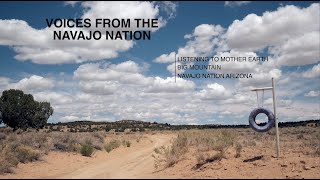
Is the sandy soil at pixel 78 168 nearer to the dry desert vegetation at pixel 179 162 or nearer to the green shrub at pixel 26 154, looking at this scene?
the dry desert vegetation at pixel 179 162

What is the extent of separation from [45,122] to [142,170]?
42.8 meters

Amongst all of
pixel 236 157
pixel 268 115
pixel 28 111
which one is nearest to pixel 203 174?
pixel 236 157

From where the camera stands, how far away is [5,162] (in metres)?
17.9

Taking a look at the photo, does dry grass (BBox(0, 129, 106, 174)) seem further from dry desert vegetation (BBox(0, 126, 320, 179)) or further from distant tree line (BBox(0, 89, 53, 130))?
distant tree line (BBox(0, 89, 53, 130))

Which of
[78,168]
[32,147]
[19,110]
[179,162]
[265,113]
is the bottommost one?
[78,168]

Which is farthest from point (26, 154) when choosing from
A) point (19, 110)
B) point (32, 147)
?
point (19, 110)

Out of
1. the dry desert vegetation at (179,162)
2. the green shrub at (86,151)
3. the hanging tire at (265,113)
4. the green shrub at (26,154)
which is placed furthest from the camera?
the green shrub at (86,151)

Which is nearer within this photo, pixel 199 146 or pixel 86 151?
pixel 199 146

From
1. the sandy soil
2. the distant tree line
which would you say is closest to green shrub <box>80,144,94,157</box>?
the sandy soil

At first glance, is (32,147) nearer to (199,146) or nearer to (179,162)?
(199,146)

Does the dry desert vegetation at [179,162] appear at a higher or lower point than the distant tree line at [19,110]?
lower

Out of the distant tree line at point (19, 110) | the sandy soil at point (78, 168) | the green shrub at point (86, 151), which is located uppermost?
the distant tree line at point (19, 110)

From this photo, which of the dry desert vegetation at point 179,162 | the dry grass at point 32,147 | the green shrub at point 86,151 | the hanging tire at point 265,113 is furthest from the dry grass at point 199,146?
the dry grass at point 32,147

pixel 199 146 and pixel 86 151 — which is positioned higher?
pixel 199 146
